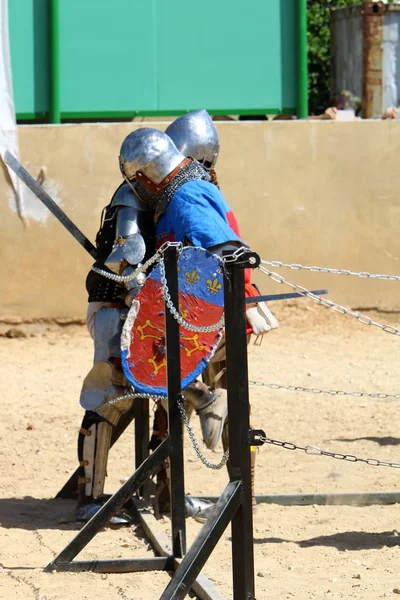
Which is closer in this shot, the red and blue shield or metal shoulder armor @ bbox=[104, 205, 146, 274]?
the red and blue shield

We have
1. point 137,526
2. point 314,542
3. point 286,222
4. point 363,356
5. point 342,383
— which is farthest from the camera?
point 286,222

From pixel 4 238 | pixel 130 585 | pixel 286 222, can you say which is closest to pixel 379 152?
pixel 286 222

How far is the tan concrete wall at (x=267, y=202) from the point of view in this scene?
26.7 feet

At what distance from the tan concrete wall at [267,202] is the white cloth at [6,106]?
60 millimetres

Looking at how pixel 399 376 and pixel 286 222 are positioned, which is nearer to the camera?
pixel 399 376

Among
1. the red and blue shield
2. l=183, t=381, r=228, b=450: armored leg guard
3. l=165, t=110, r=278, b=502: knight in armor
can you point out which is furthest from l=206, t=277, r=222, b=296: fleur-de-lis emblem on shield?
l=165, t=110, r=278, b=502: knight in armor

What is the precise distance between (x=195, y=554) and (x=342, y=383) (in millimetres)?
3884

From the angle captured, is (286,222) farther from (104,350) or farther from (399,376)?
(104,350)

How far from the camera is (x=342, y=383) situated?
699cm

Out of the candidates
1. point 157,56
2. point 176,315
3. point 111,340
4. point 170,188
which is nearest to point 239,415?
point 176,315

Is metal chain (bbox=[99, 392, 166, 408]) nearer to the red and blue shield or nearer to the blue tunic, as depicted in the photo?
the red and blue shield

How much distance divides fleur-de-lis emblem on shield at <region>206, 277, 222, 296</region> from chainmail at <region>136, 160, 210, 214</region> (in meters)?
0.67

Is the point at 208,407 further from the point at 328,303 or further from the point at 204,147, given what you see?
the point at 204,147

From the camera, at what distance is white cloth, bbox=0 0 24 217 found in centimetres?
803
